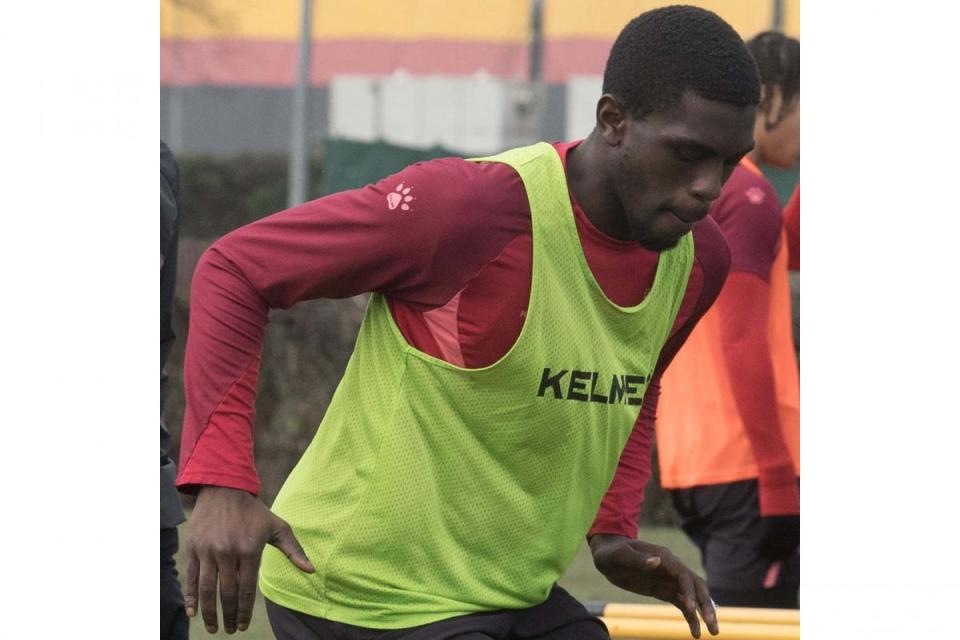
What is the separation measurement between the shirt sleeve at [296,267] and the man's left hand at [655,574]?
78 centimetres

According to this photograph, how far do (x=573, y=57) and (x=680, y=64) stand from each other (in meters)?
8.77

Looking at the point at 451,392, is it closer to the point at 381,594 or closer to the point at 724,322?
the point at 381,594

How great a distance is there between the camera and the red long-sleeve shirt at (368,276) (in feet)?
8.35

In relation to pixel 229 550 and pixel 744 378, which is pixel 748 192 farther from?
pixel 229 550

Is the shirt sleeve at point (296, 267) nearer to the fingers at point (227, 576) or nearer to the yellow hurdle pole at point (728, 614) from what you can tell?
the fingers at point (227, 576)

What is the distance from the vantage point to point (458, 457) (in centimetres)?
269

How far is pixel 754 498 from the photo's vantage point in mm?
4555

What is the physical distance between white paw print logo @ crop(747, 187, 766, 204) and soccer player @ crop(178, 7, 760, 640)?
155cm

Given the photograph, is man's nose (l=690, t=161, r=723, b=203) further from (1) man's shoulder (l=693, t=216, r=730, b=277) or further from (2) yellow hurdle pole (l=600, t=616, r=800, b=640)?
(2) yellow hurdle pole (l=600, t=616, r=800, b=640)

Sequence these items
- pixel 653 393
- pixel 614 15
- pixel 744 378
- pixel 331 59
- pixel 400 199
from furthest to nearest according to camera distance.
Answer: pixel 331 59 < pixel 614 15 < pixel 744 378 < pixel 653 393 < pixel 400 199

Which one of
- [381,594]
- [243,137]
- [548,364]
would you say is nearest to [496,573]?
[381,594]

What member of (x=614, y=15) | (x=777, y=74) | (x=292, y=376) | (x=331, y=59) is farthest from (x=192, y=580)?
(x=331, y=59)

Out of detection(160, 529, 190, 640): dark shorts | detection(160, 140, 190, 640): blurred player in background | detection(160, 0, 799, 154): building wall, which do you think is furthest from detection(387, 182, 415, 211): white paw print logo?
detection(160, 0, 799, 154): building wall
